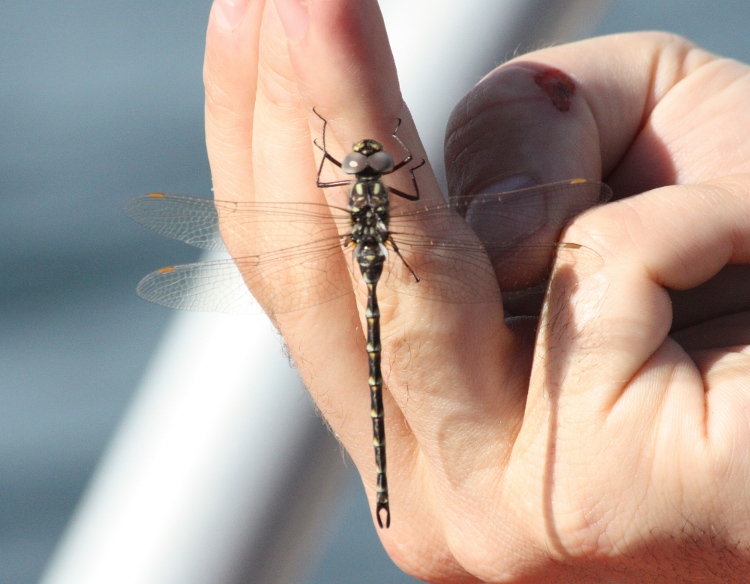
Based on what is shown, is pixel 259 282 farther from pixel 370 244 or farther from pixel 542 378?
pixel 542 378

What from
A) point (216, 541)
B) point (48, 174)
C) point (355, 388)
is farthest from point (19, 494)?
point (355, 388)

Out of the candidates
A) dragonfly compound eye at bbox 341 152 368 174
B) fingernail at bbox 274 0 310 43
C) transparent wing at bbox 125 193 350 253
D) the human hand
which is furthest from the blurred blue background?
fingernail at bbox 274 0 310 43

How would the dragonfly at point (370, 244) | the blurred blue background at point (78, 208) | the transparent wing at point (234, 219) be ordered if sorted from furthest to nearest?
the blurred blue background at point (78, 208) < the transparent wing at point (234, 219) < the dragonfly at point (370, 244)

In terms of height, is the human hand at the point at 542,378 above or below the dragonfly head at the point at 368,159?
below

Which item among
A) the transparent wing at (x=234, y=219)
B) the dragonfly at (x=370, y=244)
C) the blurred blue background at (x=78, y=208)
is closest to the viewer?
the dragonfly at (x=370, y=244)

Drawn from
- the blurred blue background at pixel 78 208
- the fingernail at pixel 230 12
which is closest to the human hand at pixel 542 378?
the fingernail at pixel 230 12

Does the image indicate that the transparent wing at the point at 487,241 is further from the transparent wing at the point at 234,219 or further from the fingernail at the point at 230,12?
the fingernail at the point at 230,12

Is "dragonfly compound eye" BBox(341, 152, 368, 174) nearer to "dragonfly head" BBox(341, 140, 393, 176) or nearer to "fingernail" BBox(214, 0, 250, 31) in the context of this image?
"dragonfly head" BBox(341, 140, 393, 176)
